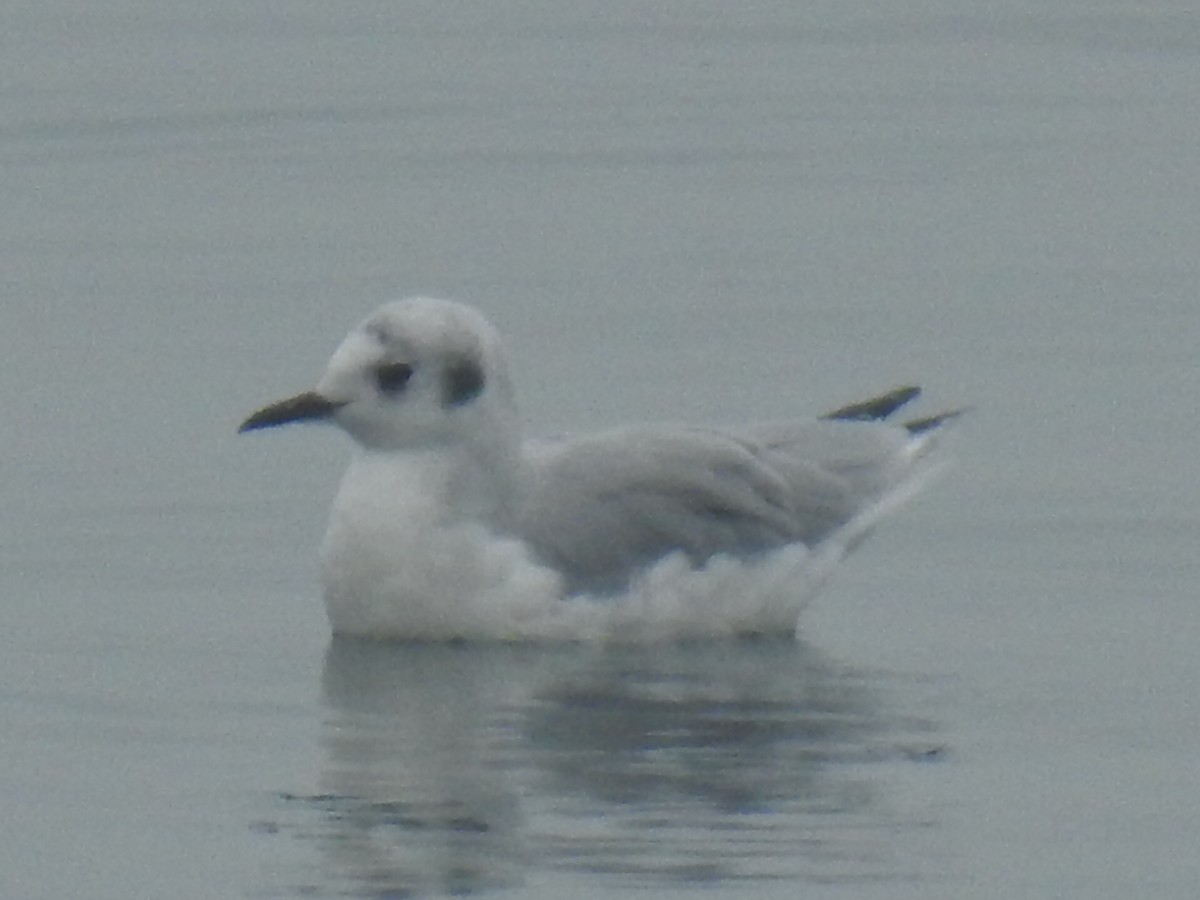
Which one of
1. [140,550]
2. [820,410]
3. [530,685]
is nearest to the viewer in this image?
[530,685]

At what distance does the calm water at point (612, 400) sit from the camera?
41.6 ft

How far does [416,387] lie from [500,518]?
52cm

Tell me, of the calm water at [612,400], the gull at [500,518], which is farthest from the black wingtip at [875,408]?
the gull at [500,518]

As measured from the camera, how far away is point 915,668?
14.4m

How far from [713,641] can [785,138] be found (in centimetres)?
875

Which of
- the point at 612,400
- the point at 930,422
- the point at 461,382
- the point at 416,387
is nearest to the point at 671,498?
the point at 461,382

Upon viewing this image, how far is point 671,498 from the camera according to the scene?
→ 1503cm

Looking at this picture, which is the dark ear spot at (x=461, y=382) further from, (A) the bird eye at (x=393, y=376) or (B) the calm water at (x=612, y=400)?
(B) the calm water at (x=612, y=400)

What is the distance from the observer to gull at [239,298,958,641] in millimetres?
14633

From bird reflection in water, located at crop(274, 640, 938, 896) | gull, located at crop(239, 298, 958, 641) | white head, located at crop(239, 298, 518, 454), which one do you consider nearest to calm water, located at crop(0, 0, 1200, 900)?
bird reflection in water, located at crop(274, 640, 938, 896)

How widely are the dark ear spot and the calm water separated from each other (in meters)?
0.88

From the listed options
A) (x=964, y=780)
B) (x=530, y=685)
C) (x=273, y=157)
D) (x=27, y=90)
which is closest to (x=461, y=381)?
(x=530, y=685)

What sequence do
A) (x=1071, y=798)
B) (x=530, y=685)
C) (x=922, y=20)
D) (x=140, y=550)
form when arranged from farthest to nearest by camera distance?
(x=922, y=20) < (x=140, y=550) < (x=530, y=685) < (x=1071, y=798)

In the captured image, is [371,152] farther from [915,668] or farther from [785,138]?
[915,668]
